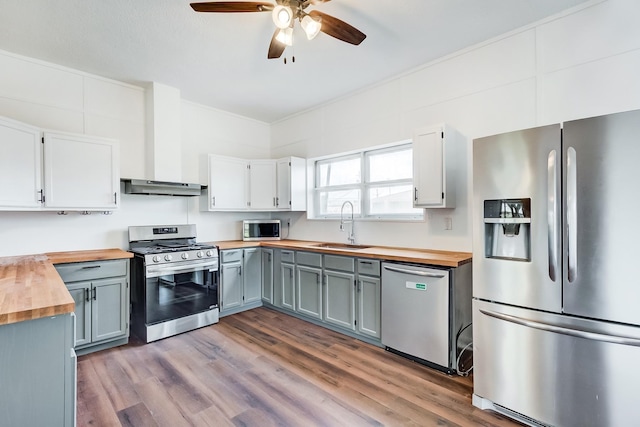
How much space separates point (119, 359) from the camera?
8.93 feet

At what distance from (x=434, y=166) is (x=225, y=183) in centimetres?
274

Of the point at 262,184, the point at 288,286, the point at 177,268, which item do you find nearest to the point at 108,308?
the point at 177,268

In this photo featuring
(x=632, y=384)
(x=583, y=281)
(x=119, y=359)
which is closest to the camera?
(x=632, y=384)

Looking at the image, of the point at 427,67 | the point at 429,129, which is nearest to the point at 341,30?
the point at 429,129

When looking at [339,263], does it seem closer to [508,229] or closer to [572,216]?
[508,229]

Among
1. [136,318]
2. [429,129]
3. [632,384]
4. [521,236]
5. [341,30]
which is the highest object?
[341,30]

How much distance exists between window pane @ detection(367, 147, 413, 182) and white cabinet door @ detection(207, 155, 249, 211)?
1821 millimetres

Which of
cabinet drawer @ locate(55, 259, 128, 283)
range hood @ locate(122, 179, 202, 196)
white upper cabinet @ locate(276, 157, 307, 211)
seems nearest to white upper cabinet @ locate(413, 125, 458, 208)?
white upper cabinet @ locate(276, 157, 307, 211)

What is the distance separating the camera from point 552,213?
1.77 meters

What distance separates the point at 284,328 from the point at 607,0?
4004 mm

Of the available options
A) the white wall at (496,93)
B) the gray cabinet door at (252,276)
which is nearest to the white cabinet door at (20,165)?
the gray cabinet door at (252,276)

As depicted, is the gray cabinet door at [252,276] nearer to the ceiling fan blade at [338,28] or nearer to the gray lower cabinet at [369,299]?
the gray lower cabinet at [369,299]

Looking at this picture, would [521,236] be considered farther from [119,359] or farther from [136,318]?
[136,318]

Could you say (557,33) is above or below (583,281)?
above
